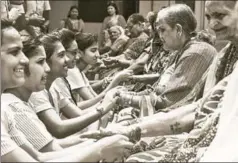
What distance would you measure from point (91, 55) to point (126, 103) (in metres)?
0.50

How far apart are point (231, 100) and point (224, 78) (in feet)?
0.41

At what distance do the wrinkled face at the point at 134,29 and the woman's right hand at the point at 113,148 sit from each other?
2.52 meters

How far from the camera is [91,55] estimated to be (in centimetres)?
328

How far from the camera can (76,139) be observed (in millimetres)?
2059

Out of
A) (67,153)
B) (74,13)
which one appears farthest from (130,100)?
(74,13)

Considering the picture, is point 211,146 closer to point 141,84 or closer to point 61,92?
point 61,92

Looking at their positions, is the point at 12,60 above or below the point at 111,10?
above

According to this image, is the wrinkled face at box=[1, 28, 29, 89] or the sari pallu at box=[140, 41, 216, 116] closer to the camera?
the wrinkled face at box=[1, 28, 29, 89]

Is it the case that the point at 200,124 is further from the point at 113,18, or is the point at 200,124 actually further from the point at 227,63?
the point at 113,18

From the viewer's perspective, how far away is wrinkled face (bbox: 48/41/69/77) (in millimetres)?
2309

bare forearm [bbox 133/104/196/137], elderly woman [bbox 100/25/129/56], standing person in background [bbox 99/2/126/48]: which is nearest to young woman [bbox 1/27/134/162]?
bare forearm [bbox 133/104/196/137]

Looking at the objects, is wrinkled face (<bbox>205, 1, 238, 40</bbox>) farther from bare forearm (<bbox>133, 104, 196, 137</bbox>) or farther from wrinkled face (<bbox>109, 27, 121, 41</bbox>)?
wrinkled face (<bbox>109, 27, 121, 41</bbox>)

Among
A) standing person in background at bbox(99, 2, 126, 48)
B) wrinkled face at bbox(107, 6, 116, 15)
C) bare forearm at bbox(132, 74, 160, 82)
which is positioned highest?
bare forearm at bbox(132, 74, 160, 82)

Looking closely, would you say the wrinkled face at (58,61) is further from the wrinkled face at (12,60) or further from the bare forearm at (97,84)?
the bare forearm at (97,84)
